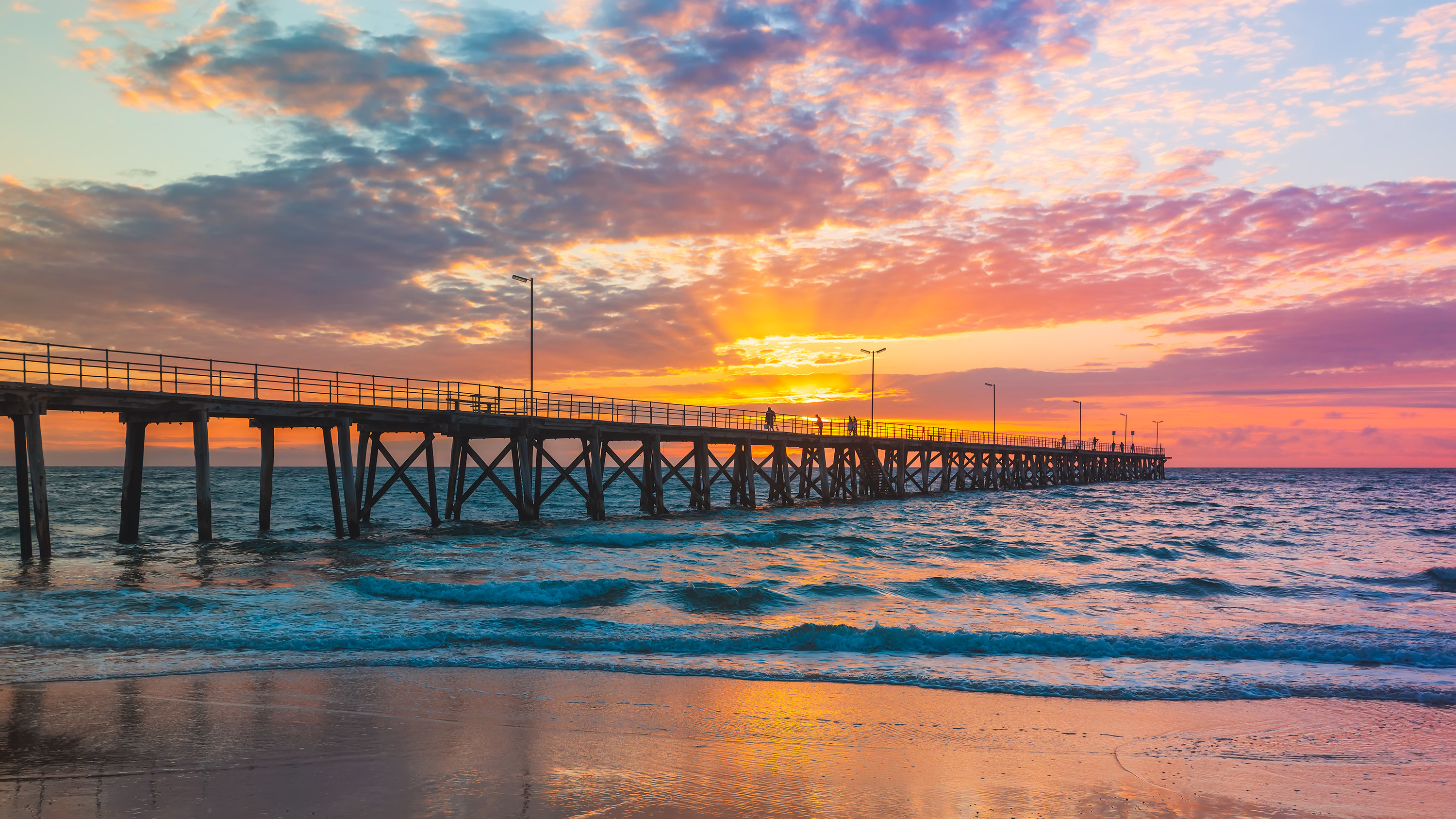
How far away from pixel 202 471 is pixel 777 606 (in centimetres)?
1720

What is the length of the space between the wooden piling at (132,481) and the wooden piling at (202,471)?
153 cm

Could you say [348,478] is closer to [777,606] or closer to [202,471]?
[202,471]

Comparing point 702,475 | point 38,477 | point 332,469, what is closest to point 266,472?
point 332,469

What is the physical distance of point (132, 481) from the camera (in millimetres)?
23953

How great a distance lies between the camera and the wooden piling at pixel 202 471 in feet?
74.4

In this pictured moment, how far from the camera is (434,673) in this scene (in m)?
10.2

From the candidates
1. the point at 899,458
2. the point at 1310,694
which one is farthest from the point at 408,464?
the point at 899,458

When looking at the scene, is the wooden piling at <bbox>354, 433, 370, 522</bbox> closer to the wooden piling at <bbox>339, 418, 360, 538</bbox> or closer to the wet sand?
the wooden piling at <bbox>339, 418, 360, 538</bbox>

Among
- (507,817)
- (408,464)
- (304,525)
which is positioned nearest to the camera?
(507,817)

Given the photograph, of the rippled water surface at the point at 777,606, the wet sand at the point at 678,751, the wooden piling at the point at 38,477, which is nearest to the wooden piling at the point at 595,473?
the rippled water surface at the point at 777,606

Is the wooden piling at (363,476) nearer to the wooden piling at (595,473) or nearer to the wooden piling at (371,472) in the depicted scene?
the wooden piling at (371,472)

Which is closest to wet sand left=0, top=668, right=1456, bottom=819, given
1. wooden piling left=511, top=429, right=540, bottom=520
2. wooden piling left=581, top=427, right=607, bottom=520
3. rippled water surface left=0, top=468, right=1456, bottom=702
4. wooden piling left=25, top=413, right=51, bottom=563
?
rippled water surface left=0, top=468, right=1456, bottom=702

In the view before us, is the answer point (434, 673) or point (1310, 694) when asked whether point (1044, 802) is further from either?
point (434, 673)

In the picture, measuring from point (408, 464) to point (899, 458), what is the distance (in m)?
35.6
